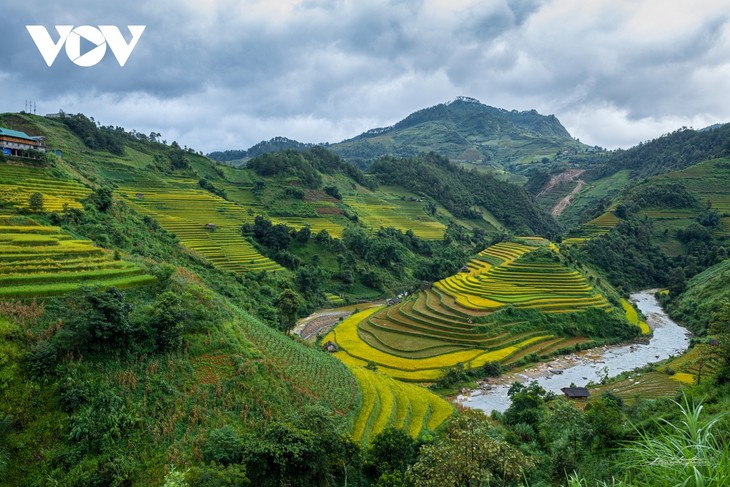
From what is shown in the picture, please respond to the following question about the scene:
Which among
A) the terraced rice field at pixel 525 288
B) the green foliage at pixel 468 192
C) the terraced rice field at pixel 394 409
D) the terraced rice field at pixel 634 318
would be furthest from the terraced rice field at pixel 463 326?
the green foliage at pixel 468 192

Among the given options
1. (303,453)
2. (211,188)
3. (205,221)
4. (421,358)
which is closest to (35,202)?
(303,453)

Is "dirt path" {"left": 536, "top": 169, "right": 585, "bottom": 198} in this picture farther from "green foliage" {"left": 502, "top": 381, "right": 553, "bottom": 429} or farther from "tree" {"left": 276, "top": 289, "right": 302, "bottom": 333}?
"green foliage" {"left": 502, "top": 381, "right": 553, "bottom": 429}

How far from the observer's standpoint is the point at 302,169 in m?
83.6

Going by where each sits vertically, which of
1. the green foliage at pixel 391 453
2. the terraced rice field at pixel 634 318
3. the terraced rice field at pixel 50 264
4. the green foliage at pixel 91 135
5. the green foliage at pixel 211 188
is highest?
the green foliage at pixel 91 135

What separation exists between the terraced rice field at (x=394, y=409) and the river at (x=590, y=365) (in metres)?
6.03

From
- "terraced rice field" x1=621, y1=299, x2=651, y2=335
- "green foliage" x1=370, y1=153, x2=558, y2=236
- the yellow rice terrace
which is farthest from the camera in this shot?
"green foliage" x1=370, y1=153, x2=558, y2=236

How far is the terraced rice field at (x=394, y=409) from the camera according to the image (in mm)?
18688

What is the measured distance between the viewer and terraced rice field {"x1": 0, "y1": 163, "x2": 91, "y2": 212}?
24.6 meters

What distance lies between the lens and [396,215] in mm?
86375

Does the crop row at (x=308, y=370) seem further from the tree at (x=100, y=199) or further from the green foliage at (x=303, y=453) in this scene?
the tree at (x=100, y=199)

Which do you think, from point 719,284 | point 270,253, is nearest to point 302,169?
point 270,253

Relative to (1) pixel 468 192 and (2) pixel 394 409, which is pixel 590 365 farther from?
(1) pixel 468 192

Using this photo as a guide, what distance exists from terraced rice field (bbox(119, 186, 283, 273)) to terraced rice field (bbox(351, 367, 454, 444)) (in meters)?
25.7

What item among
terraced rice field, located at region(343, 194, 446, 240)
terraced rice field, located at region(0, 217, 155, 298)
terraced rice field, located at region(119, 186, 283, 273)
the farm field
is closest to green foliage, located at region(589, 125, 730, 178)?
the farm field
